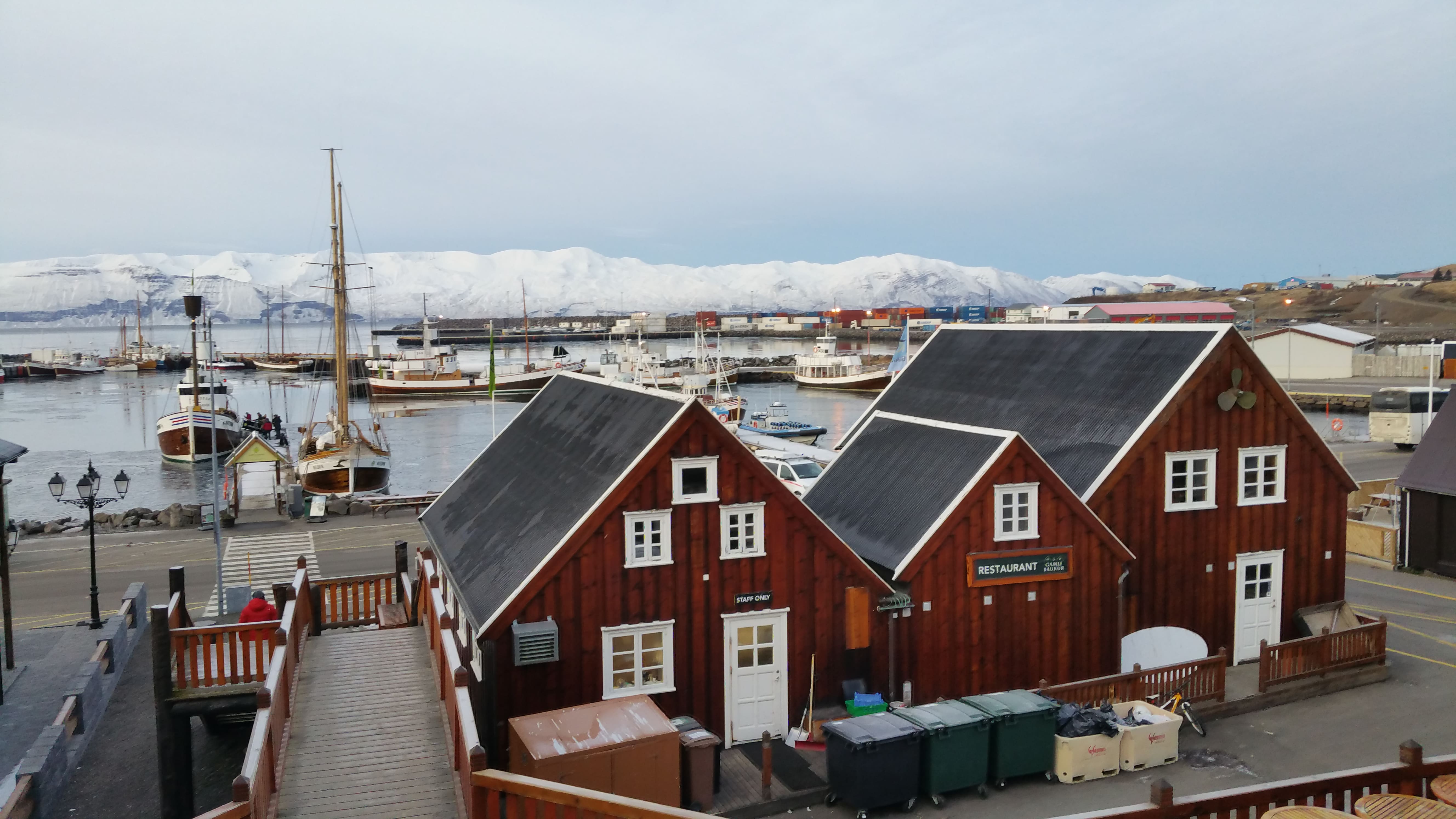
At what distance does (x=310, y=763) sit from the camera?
1165 centimetres

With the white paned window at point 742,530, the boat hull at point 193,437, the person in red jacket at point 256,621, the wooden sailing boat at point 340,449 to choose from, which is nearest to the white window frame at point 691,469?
the white paned window at point 742,530

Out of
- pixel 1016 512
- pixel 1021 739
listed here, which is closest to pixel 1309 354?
pixel 1016 512

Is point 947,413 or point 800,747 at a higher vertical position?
point 947,413

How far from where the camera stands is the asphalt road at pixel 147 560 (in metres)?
27.7

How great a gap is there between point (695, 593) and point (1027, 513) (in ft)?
20.6

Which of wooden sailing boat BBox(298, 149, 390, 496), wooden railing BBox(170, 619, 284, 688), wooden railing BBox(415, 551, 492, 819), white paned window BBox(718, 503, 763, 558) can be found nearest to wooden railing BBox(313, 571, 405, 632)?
wooden railing BBox(415, 551, 492, 819)

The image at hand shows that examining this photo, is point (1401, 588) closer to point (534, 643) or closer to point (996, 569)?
point (996, 569)

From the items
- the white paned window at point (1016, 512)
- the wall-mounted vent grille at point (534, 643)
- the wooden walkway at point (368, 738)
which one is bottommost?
the wooden walkway at point (368, 738)

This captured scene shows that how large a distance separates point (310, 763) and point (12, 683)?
11.9 metres

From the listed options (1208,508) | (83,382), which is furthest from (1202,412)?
(83,382)

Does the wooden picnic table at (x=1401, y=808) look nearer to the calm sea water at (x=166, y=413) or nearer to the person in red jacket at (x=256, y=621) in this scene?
the person in red jacket at (x=256, y=621)

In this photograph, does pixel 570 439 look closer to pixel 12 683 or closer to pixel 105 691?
pixel 105 691

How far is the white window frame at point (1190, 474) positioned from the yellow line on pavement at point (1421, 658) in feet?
16.3

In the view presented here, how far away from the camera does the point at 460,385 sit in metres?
138
